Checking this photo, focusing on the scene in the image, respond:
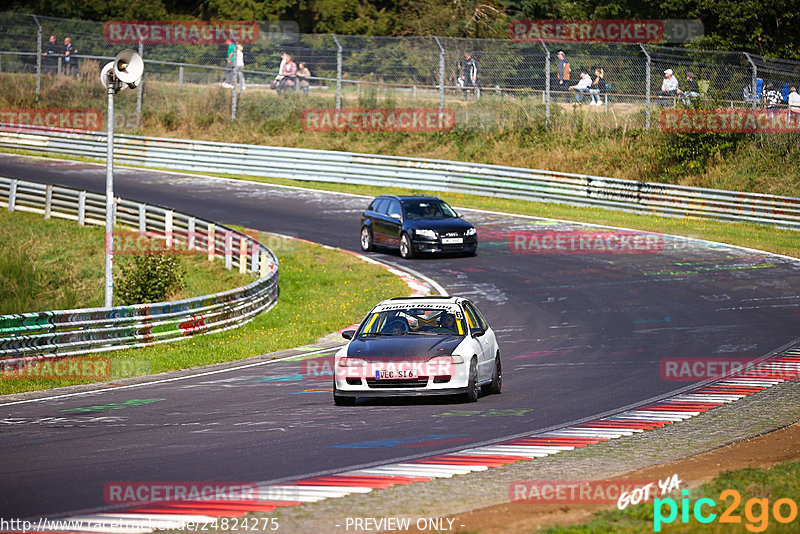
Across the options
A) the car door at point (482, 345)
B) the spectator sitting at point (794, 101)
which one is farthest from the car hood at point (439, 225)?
the spectator sitting at point (794, 101)

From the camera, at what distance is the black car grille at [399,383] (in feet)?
41.9

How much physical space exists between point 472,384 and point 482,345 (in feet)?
2.41

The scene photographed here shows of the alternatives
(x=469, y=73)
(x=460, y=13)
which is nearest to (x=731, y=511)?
(x=469, y=73)

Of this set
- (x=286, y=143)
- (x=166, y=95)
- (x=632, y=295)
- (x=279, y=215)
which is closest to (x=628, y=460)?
(x=632, y=295)

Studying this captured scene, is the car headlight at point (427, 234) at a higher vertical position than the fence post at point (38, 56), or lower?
lower

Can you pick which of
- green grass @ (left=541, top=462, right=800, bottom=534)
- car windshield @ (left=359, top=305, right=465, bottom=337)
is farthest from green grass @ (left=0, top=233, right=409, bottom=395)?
green grass @ (left=541, top=462, right=800, bottom=534)

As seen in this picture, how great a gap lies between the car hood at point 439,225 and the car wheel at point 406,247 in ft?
1.15

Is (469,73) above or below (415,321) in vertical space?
above

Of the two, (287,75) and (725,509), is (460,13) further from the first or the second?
(725,509)

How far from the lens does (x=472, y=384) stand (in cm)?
1290

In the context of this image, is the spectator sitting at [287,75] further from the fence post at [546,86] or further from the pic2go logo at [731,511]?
the pic2go logo at [731,511]

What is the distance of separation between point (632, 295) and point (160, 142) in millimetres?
26449

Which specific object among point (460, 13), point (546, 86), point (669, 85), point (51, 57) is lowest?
point (546, 86)

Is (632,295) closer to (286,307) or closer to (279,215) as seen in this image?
(286,307)
